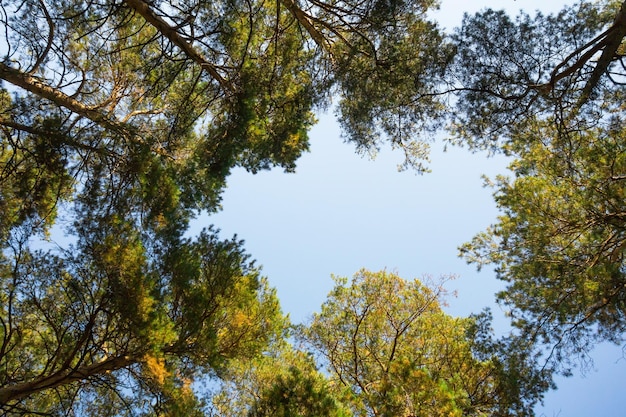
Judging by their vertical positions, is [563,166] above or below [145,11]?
below

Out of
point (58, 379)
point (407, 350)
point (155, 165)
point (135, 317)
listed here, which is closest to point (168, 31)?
point (155, 165)

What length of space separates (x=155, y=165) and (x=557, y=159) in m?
6.19

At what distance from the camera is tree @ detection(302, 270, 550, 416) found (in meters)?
6.16

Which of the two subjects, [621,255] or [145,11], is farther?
[621,255]

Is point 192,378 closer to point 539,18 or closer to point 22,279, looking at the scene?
point 22,279

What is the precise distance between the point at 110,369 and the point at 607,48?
742cm

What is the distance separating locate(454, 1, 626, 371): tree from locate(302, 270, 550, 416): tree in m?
0.73

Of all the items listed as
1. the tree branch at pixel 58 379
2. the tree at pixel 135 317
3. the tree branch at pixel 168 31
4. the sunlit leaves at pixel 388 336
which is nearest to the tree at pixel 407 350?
the sunlit leaves at pixel 388 336

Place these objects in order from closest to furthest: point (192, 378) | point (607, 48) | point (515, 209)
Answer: point (607, 48) < point (192, 378) < point (515, 209)

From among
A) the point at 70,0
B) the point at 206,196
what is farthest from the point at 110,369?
the point at 70,0

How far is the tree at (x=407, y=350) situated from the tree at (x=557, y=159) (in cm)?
73

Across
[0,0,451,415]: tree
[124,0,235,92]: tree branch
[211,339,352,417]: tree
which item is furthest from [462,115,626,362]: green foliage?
[124,0,235,92]: tree branch

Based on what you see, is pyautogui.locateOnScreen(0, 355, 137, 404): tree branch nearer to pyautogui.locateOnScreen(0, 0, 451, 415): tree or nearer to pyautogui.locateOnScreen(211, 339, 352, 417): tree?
pyautogui.locateOnScreen(0, 0, 451, 415): tree

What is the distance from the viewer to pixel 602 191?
5.86 m
